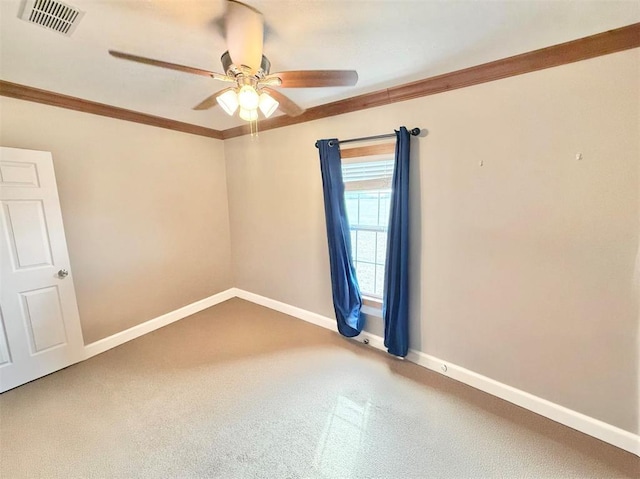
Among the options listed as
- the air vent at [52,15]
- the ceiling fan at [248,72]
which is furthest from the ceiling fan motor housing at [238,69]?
the air vent at [52,15]

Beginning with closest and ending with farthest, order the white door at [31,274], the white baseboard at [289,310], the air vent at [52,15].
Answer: the air vent at [52,15], the white door at [31,274], the white baseboard at [289,310]

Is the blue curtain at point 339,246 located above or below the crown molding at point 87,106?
below

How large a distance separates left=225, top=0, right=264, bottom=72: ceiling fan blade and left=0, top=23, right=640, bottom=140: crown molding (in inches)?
49.6

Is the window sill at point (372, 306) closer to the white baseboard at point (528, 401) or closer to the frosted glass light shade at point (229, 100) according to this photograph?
the white baseboard at point (528, 401)

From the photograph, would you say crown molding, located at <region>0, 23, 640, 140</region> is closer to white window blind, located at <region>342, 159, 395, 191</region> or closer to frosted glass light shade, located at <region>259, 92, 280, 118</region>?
white window blind, located at <region>342, 159, 395, 191</region>

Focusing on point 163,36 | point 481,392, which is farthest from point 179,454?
point 163,36

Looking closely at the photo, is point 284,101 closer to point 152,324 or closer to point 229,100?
point 229,100

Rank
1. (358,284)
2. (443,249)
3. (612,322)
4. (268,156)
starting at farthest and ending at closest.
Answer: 1. (268,156)
2. (358,284)
3. (443,249)
4. (612,322)

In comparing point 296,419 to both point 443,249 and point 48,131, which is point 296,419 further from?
point 48,131

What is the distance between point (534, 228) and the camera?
70.3 inches

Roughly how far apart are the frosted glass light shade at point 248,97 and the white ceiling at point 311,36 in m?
0.34

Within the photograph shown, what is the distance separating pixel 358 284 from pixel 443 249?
3.15 feet

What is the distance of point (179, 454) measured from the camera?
1624 millimetres

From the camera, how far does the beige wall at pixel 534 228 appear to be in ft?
5.06
